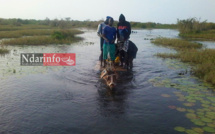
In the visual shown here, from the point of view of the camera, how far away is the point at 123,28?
866 centimetres

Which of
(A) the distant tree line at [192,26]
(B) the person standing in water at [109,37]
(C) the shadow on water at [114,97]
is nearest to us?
(C) the shadow on water at [114,97]

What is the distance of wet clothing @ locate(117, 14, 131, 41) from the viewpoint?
862 centimetres

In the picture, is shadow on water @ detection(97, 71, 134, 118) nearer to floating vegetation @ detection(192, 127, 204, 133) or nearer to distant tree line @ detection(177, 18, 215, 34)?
floating vegetation @ detection(192, 127, 204, 133)

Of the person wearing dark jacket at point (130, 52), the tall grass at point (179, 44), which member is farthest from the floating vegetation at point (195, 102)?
the tall grass at point (179, 44)

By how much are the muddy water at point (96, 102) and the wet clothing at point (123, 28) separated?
1.73 metres

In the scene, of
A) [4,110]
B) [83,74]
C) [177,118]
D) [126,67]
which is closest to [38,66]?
[83,74]

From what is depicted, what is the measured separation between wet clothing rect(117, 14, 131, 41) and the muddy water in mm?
1728

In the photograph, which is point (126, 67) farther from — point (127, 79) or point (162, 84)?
point (162, 84)

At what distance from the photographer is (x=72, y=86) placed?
23.7ft

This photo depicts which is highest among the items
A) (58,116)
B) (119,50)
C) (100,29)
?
(100,29)

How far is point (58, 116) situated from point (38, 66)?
6043mm

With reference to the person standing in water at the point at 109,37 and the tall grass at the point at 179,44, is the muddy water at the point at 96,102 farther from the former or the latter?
the tall grass at the point at 179,44

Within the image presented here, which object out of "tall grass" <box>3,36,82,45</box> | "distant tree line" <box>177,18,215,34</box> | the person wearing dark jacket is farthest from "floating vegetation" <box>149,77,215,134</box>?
"distant tree line" <box>177,18,215,34</box>

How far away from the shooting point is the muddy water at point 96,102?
450 cm
